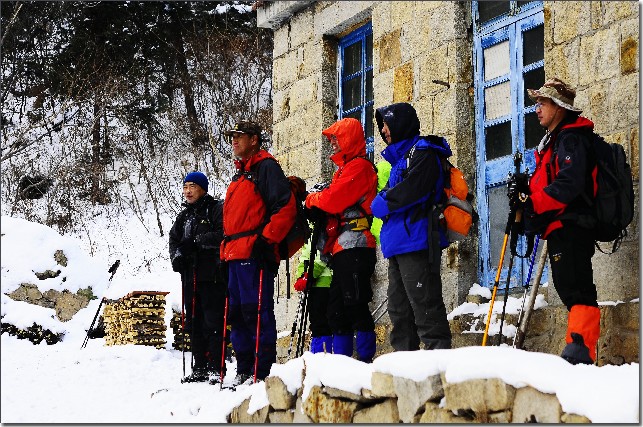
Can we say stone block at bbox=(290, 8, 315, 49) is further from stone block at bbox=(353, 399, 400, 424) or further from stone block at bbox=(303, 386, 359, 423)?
stone block at bbox=(353, 399, 400, 424)

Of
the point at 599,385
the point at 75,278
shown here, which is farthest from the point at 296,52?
the point at 599,385

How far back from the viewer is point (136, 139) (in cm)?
2045

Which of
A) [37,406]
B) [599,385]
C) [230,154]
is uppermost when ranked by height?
[230,154]

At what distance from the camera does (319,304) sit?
612cm

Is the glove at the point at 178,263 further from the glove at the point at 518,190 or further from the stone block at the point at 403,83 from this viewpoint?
the glove at the point at 518,190

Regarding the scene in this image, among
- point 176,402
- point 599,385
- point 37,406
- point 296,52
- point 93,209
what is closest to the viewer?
point 599,385

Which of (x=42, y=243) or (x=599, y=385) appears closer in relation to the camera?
(x=599, y=385)

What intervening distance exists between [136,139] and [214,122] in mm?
1872

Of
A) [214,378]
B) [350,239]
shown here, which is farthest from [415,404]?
[214,378]

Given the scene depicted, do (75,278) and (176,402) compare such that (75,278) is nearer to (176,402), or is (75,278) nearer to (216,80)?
(176,402)

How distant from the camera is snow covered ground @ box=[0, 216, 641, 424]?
3.11 m

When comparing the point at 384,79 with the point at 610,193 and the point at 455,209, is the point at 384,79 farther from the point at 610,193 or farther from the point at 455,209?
the point at 610,193

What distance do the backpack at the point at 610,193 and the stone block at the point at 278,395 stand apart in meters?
1.80

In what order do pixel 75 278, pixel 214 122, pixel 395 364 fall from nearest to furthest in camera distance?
pixel 395 364 → pixel 75 278 → pixel 214 122
